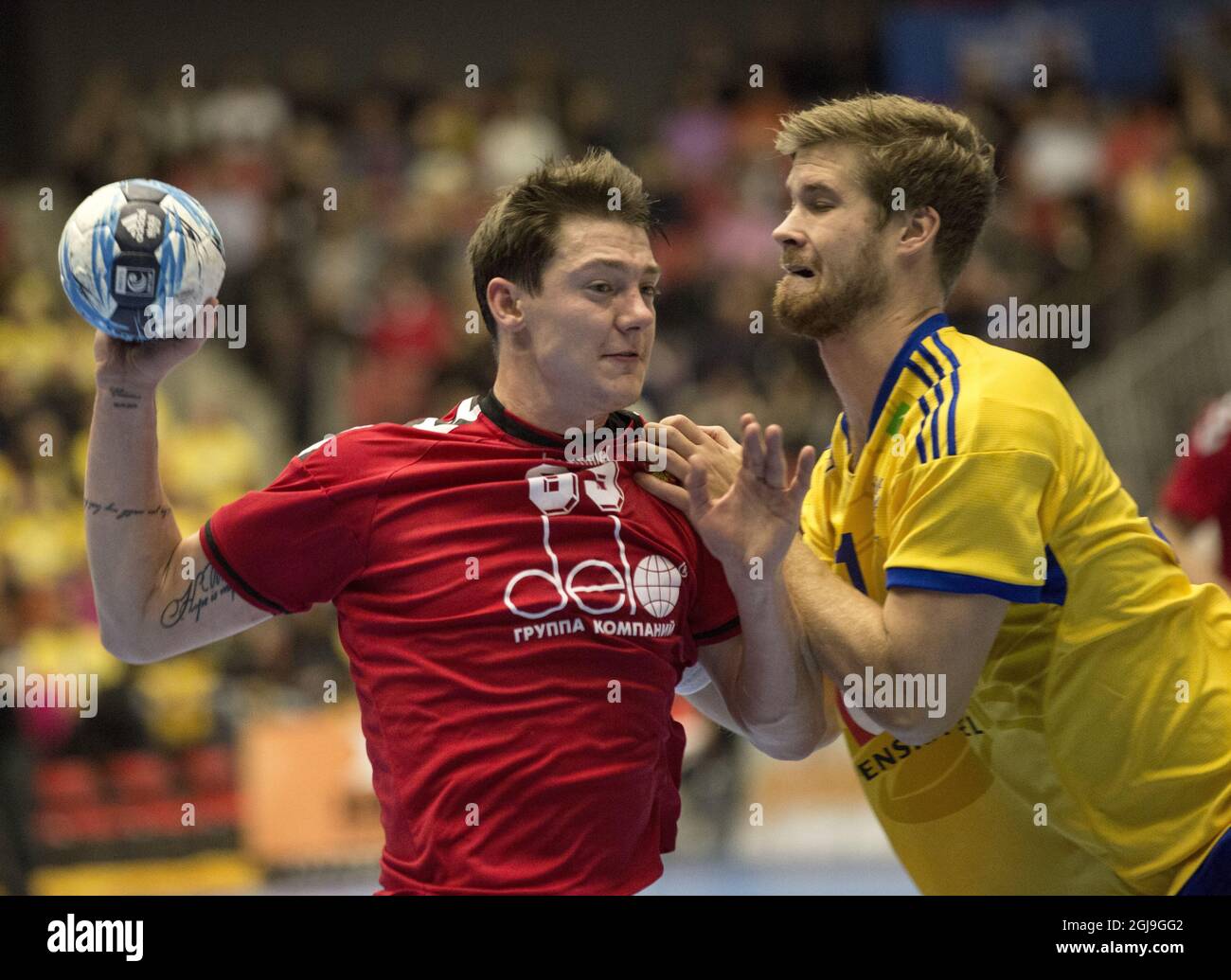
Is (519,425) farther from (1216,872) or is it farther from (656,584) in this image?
(1216,872)

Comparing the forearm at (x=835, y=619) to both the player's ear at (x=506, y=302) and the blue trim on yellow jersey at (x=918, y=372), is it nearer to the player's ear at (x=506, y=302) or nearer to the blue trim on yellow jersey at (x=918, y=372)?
the blue trim on yellow jersey at (x=918, y=372)

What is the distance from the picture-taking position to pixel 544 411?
4.01 m

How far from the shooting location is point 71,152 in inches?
595

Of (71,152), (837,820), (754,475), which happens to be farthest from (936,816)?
(71,152)

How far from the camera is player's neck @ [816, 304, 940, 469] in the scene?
167 inches

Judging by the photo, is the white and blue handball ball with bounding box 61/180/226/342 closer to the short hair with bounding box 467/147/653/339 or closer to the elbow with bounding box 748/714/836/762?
the short hair with bounding box 467/147/653/339

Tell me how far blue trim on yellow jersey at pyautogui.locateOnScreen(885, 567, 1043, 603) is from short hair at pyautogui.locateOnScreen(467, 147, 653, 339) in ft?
3.49

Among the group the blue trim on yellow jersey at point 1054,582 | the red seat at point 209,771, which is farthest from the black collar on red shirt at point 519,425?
the red seat at point 209,771

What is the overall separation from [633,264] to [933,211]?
2.80ft

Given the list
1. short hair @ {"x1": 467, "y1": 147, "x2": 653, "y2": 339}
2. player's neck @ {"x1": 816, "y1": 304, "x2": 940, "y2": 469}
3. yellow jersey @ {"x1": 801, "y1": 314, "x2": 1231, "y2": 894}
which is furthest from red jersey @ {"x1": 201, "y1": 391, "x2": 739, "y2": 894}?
player's neck @ {"x1": 816, "y1": 304, "x2": 940, "y2": 469}

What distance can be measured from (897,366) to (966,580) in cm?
68

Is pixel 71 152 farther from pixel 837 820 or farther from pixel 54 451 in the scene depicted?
pixel 837 820

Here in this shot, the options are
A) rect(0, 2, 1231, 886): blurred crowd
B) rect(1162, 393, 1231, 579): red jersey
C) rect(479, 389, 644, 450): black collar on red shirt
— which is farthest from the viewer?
rect(0, 2, 1231, 886): blurred crowd

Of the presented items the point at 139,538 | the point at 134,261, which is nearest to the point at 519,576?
the point at 139,538
